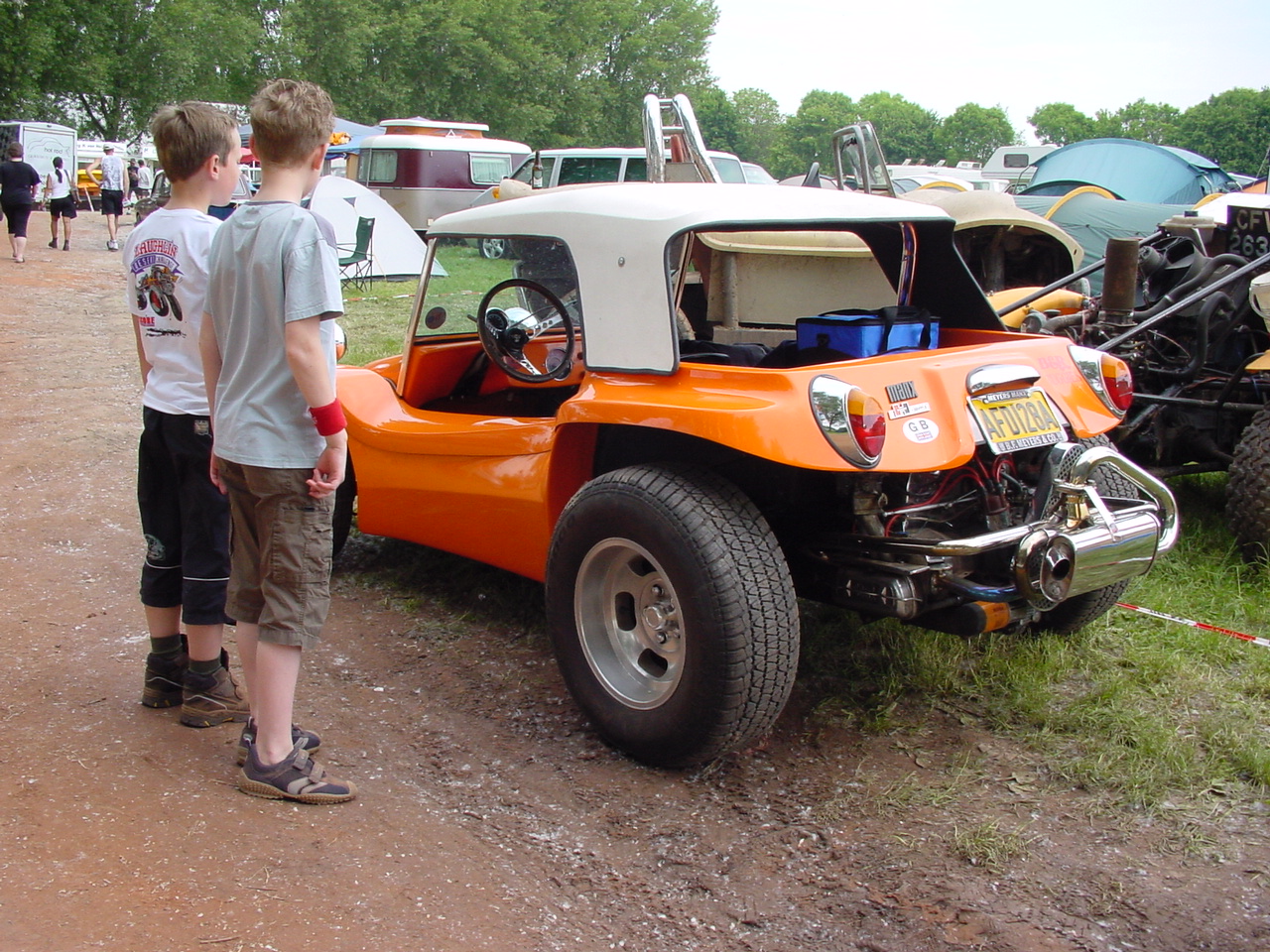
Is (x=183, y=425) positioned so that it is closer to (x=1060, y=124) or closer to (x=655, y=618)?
(x=655, y=618)

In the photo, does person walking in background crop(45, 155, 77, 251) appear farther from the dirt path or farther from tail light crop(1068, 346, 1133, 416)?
tail light crop(1068, 346, 1133, 416)

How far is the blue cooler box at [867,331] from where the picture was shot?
11.2ft

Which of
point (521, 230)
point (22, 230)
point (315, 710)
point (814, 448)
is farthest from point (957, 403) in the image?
point (22, 230)

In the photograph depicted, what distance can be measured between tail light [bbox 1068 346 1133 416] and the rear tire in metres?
1.35

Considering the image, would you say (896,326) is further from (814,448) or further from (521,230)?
(521,230)

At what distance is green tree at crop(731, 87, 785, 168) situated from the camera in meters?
107

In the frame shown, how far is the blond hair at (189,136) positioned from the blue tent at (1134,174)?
50.1ft

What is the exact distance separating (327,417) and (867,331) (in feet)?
5.61

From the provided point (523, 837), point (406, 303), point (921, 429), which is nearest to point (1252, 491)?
point (921, 429)

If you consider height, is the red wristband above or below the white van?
below

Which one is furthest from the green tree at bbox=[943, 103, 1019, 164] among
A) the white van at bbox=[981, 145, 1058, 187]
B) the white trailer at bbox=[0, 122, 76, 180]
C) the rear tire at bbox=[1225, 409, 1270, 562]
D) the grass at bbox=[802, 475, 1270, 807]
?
the grass at bbox=[802, 475, 1270, 807]

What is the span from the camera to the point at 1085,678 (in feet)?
11.9

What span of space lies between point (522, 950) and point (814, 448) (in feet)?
4.37

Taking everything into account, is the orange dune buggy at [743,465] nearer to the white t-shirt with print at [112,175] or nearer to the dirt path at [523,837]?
the dirt path at [523,837]
